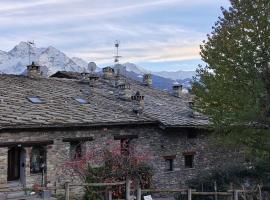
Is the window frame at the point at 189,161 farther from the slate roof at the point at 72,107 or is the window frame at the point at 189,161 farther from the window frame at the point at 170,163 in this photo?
the slate roof at the point at 72,107

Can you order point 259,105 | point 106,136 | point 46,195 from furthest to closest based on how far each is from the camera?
point 106,136 → point 46,195 → point 259,105

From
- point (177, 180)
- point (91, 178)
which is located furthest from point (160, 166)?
point (91, 178)

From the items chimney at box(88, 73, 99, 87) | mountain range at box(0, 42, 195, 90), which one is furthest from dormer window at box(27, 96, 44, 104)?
mountain range at box(0, 42, 195, 90)

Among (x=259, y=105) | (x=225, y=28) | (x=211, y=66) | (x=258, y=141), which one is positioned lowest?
(x=258, y=141)

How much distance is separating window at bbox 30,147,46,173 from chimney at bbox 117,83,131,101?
25.4 ft

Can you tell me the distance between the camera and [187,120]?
2586cm

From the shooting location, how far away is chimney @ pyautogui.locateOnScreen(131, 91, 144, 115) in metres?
24.5

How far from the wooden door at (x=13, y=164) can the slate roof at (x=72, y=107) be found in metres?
1.57

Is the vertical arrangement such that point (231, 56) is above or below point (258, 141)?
above

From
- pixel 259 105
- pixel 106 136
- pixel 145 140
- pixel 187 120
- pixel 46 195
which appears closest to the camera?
pixel 259 105

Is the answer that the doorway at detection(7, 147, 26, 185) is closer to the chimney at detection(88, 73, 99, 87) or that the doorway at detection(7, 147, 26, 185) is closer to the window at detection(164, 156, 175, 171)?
the window at detection(164, 156, 175, 171)

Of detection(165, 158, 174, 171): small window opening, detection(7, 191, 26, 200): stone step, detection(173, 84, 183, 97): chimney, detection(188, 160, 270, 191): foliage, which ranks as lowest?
detection(7, 191, 26, 200): stone step

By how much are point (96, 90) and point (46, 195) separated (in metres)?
9.65

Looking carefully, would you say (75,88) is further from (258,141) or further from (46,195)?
(258,141)
